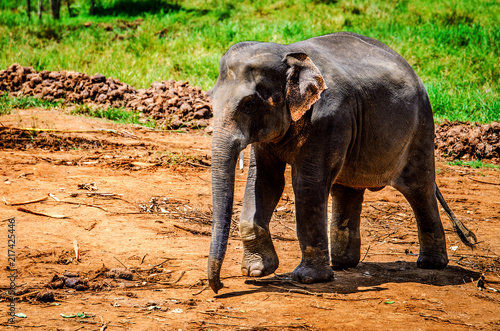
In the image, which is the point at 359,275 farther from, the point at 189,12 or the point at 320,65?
the point at 189,12

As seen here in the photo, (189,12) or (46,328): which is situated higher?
(189,12)

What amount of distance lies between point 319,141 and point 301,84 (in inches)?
17.2

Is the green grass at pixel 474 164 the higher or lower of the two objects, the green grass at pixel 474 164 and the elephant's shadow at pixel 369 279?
the higher

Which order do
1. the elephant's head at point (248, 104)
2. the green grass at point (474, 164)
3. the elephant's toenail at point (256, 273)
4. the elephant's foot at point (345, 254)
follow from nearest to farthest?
the elephant's head at point (248, 104) < the elephant's toenail at point (256, 273) < the elephant's foot at point (345, 254) < the green grass at point (474, 164)

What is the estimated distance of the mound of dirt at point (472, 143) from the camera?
9.54m

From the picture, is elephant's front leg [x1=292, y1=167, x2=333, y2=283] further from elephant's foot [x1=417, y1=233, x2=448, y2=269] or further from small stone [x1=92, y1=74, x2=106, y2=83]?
small stone [x1=92, y1=74, x2=106, y2=83]

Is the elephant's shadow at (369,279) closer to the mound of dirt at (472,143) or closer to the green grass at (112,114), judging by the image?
the mound of dirt at (472,143)

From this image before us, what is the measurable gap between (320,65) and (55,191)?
327cm

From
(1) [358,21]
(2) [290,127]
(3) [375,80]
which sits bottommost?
(2) [290,127]

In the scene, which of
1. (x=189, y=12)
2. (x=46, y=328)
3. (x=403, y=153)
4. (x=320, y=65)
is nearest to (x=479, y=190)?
(x=403, y=153)

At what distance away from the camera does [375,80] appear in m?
4.68

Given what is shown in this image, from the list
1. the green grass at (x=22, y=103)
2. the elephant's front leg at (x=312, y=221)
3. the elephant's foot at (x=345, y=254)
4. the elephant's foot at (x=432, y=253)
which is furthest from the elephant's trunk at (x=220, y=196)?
the green grass at (x=22, y=103)

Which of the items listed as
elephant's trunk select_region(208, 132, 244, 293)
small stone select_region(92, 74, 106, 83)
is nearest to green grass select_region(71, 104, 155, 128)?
small stone select_region(92, 74, 106, 83)

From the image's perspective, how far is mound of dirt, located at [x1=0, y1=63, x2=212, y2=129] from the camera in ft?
33.7
